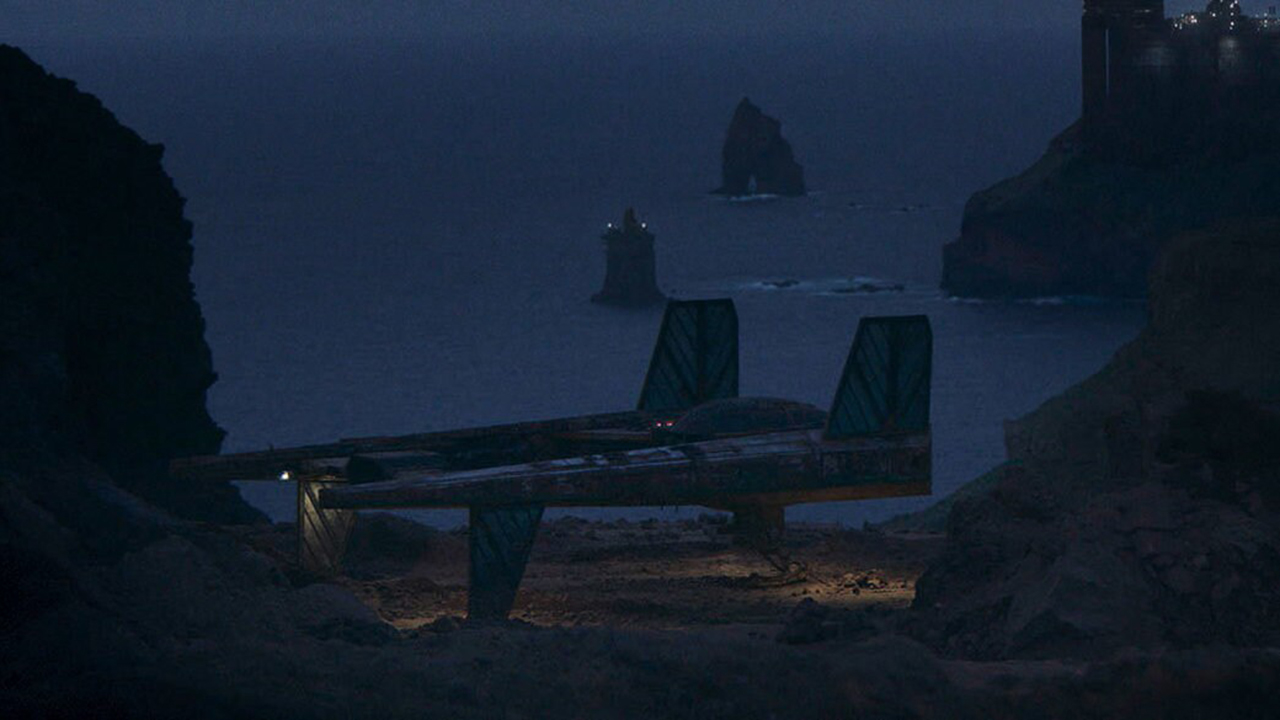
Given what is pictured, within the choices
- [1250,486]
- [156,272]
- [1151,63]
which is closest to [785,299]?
[1151,63]

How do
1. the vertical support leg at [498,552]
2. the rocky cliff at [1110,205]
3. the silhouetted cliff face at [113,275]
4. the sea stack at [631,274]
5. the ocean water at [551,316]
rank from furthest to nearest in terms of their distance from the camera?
1. the sea stack at [631,274]
2. the rocky cliff at [1110,205]
3. the ocean water at [551,316]
4. the silhouetted cliff face at [113,275]
5. the vertical support leg at [498,552]

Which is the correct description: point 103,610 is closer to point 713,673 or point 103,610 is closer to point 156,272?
point 713,673

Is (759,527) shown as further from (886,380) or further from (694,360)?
(694,360)

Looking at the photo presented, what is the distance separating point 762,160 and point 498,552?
501 ft

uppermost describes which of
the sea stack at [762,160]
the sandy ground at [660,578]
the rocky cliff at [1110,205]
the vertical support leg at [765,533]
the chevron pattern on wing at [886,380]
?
the sea stack at [762,160]

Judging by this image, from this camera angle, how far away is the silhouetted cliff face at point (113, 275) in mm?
45656

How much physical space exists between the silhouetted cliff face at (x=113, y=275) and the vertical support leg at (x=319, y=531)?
19.0 feet

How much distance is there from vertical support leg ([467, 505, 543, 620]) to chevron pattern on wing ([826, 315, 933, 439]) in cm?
684

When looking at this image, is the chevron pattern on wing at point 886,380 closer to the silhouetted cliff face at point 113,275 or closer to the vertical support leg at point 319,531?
the vertical support leg at point 319,531

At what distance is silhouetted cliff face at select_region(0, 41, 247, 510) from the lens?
150 feet

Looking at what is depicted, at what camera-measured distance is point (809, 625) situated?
98.3ft

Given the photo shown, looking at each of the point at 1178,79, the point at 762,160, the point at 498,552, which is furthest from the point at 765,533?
the point at 762,160

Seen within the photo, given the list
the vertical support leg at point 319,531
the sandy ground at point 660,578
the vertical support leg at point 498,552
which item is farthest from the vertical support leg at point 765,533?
the vertical support leg at point 319,531

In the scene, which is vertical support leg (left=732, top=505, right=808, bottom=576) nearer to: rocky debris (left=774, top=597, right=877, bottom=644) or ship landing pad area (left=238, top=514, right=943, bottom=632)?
ship landing pad area (left=238, top=514, right=943, bottom=632)
